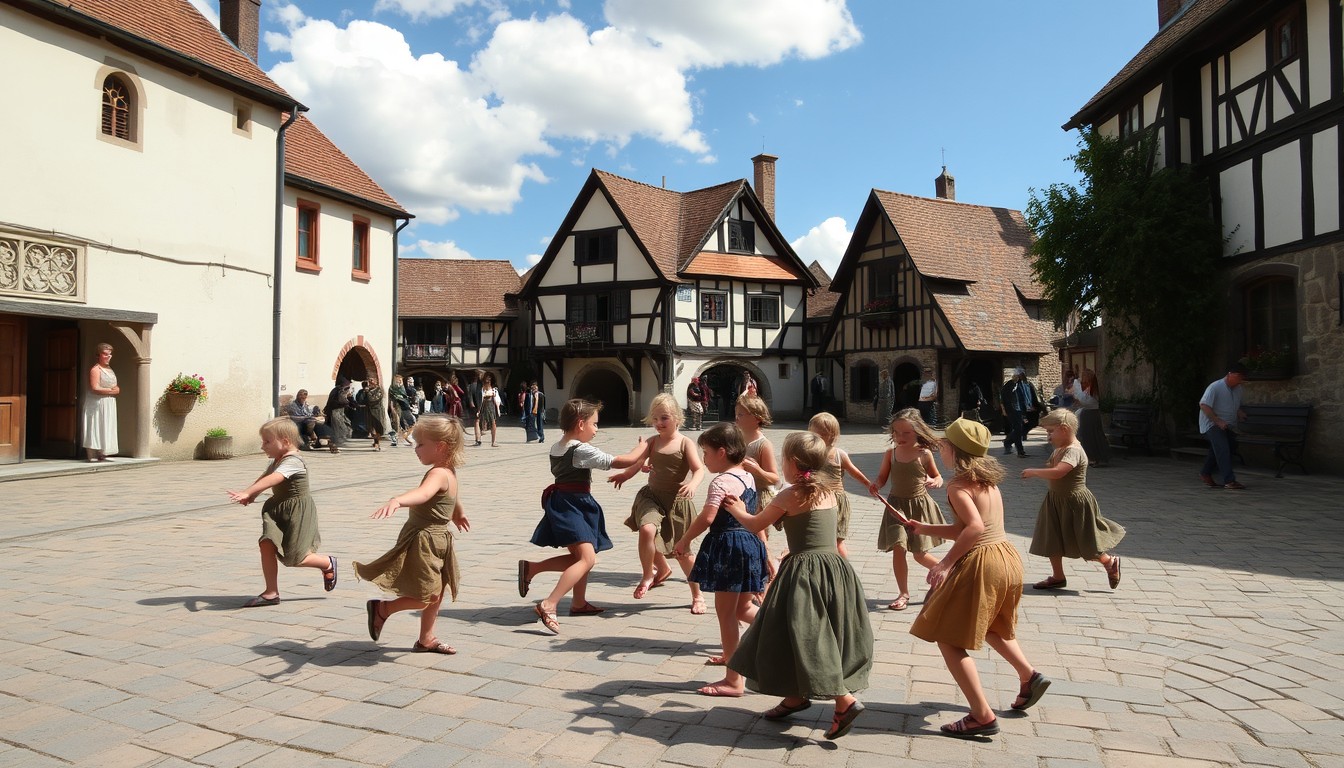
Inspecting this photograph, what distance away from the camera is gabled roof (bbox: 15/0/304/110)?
13242 mm

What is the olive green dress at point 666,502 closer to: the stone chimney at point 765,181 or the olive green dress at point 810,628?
the olive green dress at point 810,628

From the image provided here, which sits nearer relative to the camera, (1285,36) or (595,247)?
(1285,36)

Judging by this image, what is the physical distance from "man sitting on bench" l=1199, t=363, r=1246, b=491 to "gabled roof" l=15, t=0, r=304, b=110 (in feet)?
55.6

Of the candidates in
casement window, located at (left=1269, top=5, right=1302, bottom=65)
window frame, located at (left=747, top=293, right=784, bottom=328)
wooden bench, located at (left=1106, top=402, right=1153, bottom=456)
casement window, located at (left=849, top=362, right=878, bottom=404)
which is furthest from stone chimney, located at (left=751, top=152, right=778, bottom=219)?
casement window, located at (left=1269, top=5, right=1302, bottom=65)

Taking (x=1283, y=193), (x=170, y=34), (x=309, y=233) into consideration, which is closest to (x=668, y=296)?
(x=309, y=233)

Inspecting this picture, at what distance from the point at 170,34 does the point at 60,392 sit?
6586 mm

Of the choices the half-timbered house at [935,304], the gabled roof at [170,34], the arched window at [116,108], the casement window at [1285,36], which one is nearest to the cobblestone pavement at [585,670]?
the casement window at [1285,36]

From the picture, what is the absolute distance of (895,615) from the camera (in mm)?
5562

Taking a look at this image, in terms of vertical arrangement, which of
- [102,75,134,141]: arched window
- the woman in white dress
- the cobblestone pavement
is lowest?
the cobblestone pavement

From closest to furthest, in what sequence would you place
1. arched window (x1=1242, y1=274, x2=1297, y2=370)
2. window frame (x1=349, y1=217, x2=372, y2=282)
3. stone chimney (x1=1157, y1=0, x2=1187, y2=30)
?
arched window (x1=1242, y1=274, x2=1297, y2=370)
stone chimney (x1=1157, y1=0, x2=1187, y2=30)
window frame (x1=349, y1=217, x2=372, y2=282)

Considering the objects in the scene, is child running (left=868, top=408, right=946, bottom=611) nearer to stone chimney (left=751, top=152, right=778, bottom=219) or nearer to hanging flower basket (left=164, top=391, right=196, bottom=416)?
hanging flower basket (left=164, top=391, right=196, bottom=416)

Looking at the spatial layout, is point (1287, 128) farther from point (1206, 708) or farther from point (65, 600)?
point (65, 600)

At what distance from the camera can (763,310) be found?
1299 inches

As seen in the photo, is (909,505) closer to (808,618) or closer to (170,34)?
(808,618)
